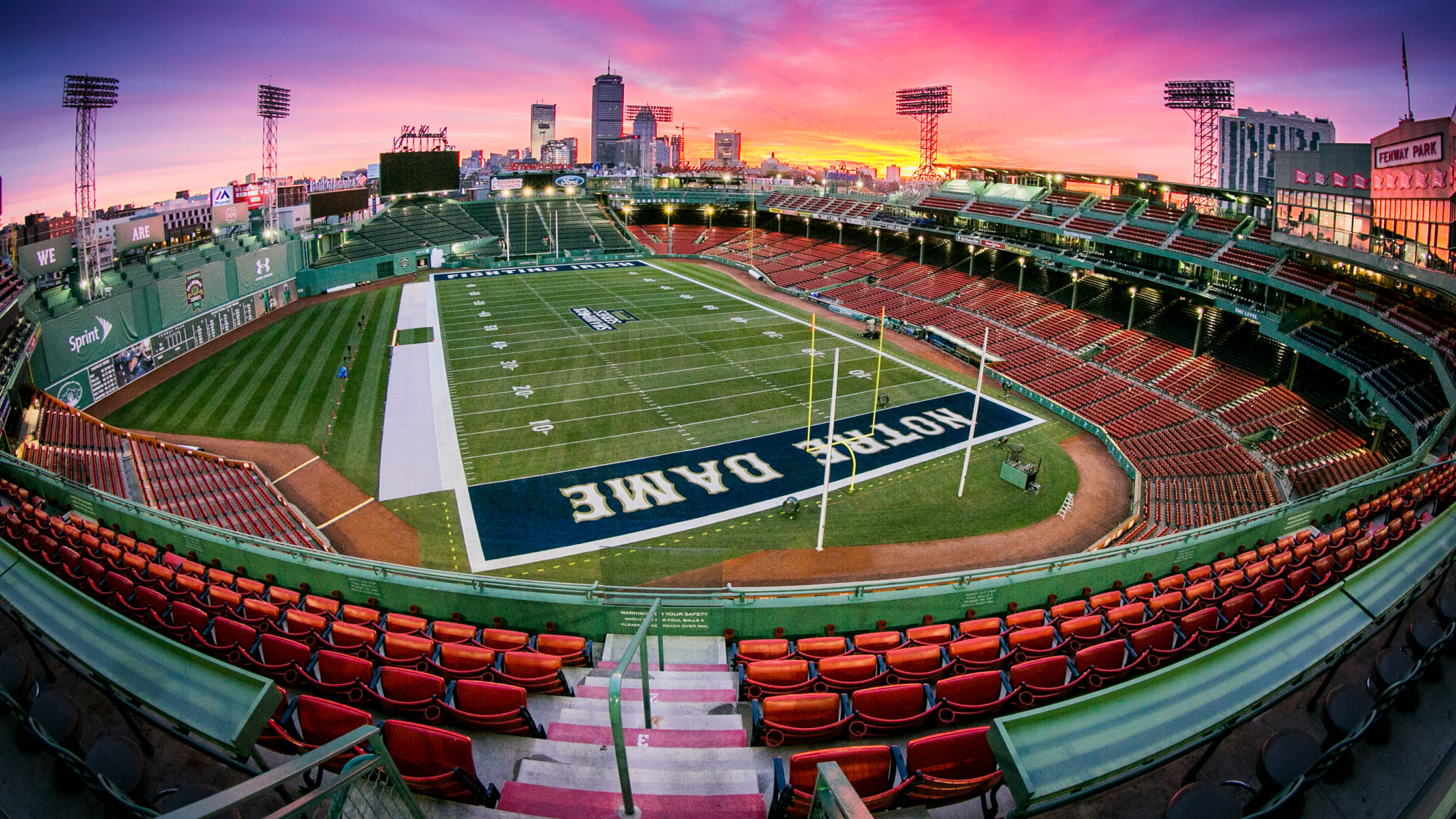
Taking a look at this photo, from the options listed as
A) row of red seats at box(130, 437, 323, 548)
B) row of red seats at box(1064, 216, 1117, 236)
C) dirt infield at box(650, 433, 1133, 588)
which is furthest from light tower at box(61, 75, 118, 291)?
row of red seats at box(1064, 216, 1117, 236)

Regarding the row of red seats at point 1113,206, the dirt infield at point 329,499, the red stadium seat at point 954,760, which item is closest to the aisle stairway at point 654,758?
the red stadium seat at point 954,760

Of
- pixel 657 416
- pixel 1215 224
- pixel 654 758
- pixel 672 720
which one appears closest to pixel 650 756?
pixel 654 758

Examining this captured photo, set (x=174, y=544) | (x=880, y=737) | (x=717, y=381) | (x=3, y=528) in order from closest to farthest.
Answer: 1. (x=880, y=737)
2. (x=3, y=528)
3. (x=174, y=544)
4. (x=717, y=381)

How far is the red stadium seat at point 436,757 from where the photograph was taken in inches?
243

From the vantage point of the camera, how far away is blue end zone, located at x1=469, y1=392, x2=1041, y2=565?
2145cm

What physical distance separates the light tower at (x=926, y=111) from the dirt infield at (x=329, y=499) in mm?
64226

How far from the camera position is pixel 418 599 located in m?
11.5

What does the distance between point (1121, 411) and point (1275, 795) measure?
31168 millimetres

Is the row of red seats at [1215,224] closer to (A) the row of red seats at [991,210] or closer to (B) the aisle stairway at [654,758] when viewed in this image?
(A) the row of red seats at [991,210]

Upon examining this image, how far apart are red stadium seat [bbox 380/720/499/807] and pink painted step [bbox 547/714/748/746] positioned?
1.05m

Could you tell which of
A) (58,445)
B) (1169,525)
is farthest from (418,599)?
(1169,525)

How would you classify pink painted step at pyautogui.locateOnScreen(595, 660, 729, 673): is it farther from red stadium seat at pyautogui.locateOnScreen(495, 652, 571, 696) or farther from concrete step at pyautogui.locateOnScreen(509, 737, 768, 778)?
concrete step at pyautogui.locateOnScreen(509, 737, 768, 778)

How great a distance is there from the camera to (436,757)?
6523mm

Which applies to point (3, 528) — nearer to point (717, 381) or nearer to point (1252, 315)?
point (717, 381)
